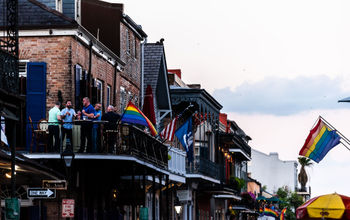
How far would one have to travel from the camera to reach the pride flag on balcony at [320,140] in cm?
3027

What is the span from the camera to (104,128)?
1027 inches

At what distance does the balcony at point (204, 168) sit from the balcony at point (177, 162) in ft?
10.8

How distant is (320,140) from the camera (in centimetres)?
3034

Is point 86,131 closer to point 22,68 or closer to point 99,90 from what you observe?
point 22,68

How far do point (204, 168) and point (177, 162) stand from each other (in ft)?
22.4

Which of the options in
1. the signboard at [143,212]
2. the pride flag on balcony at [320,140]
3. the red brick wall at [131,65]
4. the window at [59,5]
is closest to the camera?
the signboard at [143,212]

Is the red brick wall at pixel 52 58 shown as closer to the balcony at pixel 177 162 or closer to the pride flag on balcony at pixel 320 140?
the pride flag on balcony at pixel 320 140

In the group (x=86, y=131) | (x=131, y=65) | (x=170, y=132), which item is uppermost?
(x=131, y=65)

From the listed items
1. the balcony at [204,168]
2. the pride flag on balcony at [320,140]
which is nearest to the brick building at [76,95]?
the pride flag on balcony at [320,140]

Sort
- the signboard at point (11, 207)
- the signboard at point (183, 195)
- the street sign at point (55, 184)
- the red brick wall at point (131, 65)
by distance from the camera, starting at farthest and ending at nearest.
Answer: the signboard at point (183, 195) < the red brick wall at point (131, 65) < the street sign at point (55, 184) < the signboard at point (11, 207)

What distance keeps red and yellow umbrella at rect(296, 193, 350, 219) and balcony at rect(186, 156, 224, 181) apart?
20752mm

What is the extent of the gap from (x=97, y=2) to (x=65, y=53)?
20.8 ft

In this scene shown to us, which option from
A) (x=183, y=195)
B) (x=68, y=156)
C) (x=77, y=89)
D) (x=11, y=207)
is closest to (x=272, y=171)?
(x=183, y=195)

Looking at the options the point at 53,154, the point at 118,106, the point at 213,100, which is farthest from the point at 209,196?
the point at 53,154
